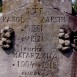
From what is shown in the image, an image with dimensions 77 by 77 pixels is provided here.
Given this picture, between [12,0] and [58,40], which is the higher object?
[12,0]

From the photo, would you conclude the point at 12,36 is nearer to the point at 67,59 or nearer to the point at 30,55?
the point at 30,55

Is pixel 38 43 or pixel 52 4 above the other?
pixel 52 4

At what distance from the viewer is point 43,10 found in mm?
6172

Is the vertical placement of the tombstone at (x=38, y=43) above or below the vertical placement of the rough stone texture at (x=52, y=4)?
below

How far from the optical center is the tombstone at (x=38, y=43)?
6.16 m

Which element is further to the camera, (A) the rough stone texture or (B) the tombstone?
(A) the rough stone texture

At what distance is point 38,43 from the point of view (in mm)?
6223

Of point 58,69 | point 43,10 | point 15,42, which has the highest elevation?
point 43,10

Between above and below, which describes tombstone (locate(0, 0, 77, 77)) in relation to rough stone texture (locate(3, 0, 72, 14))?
below

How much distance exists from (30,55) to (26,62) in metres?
0.11

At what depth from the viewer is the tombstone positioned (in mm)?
6164

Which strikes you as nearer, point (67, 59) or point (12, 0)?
point (67, 59)

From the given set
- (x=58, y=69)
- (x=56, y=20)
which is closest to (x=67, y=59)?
(x=58, y=69)

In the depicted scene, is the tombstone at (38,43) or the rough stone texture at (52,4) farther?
the rough stone texture at (52,4)
